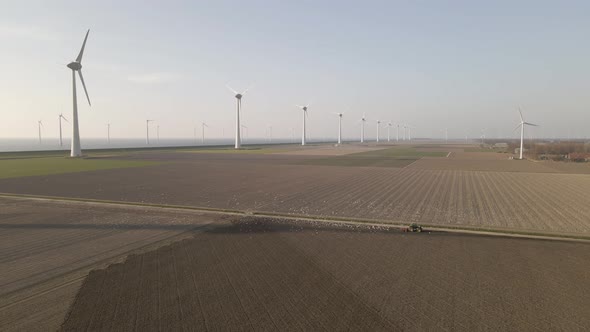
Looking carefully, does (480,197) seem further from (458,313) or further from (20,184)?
(20,184)

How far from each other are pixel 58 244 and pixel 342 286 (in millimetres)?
13847

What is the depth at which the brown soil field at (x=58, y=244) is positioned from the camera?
1035 centimetres

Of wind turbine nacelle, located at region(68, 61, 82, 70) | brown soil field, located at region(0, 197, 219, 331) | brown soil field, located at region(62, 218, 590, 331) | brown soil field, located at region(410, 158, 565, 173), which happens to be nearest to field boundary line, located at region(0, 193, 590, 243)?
brown soil field, located at region(0, 197, 219, 331)

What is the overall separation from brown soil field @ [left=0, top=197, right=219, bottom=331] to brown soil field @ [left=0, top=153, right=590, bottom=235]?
485 cm

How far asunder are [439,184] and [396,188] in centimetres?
658

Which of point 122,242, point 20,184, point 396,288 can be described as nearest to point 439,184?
point 396,288

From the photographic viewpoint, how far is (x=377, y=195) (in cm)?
3142

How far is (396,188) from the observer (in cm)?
3575

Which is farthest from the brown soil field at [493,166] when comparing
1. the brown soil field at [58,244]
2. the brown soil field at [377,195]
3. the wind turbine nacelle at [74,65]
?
the wind turbine nacelle at [74,65]

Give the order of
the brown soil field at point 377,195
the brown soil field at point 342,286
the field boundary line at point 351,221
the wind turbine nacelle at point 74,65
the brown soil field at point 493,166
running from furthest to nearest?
the wind turbine nacelle at point 74,65
the brown soil field at point 493,166
the brown soil field at point 377,195
the field boundary line at point 351,221
the brown soil field at point 342,286

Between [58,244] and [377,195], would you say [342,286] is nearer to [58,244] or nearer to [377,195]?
[58,244]

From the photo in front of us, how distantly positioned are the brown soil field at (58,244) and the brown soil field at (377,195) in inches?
191

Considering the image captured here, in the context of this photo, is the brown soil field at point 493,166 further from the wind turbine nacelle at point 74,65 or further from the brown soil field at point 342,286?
the wind turbine nacelle at point 74,65

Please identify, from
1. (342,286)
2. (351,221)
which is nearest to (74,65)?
(351,221)
